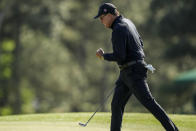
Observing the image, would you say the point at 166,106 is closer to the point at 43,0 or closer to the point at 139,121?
the point at 43,0

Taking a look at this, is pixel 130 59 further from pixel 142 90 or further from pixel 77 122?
pixel 77 122

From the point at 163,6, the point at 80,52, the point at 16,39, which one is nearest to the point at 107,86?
the point at 80,52

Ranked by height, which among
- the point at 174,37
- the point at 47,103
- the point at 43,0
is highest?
the point at 43,0

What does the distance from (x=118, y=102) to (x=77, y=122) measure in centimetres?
222

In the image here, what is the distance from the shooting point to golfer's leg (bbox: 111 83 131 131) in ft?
26.5

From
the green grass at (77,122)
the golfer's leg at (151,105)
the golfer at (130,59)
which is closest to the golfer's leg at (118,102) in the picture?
the golfer at (130,59)

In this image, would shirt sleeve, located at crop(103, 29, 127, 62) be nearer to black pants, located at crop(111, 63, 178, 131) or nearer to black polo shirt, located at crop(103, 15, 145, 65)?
black polo shirt, located at crop(103, 15, 145, 65)

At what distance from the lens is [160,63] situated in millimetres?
44344

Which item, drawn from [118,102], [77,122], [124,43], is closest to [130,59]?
[124,43]

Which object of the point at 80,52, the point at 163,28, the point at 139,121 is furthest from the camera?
the point at 80,52

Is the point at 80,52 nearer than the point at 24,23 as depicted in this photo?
No

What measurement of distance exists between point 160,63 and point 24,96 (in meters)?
10.8

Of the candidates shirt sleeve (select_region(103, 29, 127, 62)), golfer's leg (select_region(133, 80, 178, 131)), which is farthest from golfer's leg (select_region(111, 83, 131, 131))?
shirt sleeve (select_region(103, 29, 127, 62))

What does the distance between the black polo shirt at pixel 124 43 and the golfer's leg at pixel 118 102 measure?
16.8 inches
